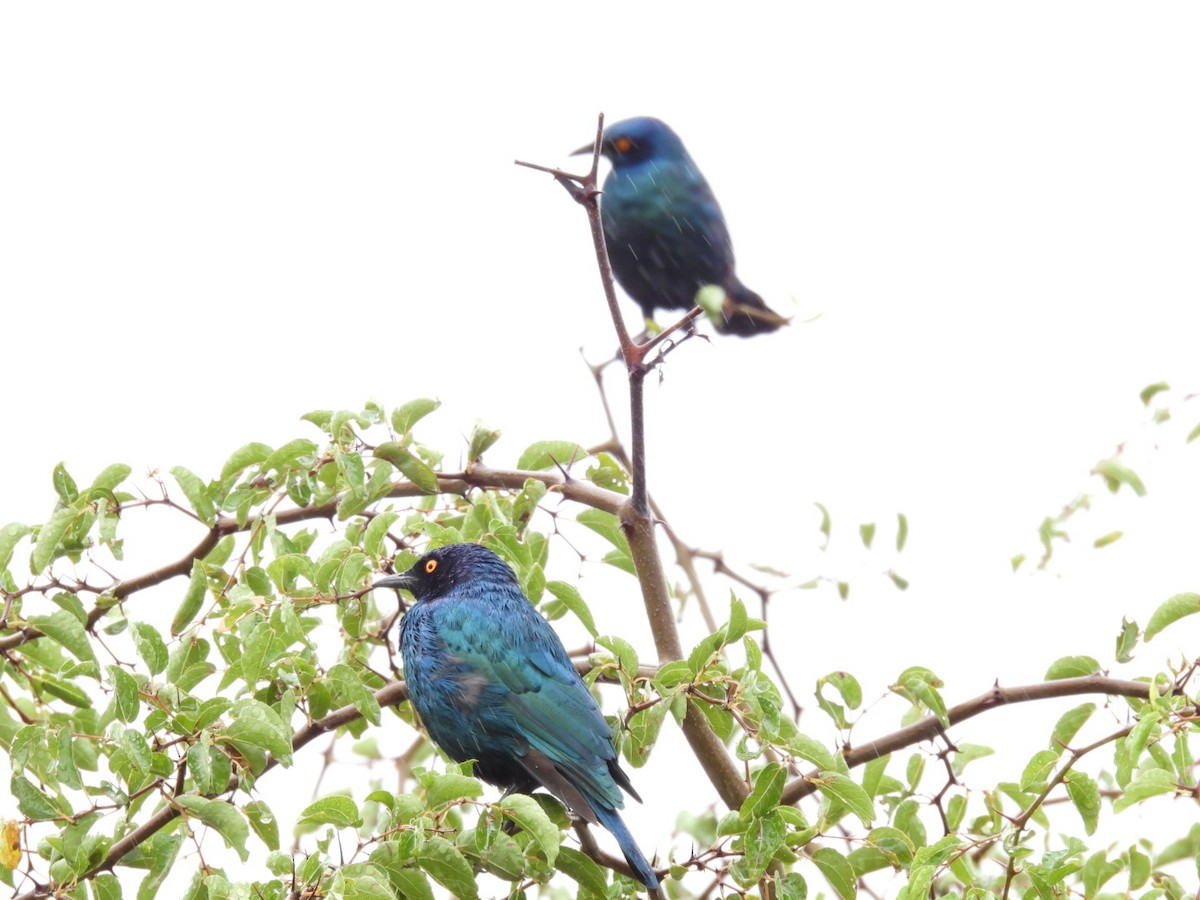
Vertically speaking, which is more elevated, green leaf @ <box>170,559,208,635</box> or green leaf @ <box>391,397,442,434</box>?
green leaf @ <box>391,397,442,434</box>

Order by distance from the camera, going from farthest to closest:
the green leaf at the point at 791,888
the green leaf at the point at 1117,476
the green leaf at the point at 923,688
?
the green leaf at the point at 1117,476 → the green leaf at the point at 923,688 → the green leaf at the point at 791,888

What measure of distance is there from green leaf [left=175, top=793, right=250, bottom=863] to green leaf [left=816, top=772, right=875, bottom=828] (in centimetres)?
133

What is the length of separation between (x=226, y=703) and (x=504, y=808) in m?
0.66

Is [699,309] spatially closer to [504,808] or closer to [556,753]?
[504,808]

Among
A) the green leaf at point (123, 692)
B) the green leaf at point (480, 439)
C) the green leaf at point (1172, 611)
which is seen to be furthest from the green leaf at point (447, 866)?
the green leaf at point (1172, 611)

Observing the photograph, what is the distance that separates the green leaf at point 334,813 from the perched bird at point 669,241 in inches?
154

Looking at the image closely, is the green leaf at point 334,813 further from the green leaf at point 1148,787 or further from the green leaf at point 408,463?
the green leaf at point 1148,787

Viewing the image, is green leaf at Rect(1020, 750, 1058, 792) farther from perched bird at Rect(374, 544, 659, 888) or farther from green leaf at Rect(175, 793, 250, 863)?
green leaf at Rect(175, 793, 250, 863)

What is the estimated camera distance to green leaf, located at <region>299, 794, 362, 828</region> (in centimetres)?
278

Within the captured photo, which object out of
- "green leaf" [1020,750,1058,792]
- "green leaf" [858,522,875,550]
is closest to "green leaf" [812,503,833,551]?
"green leaf" [858,522,875,550]

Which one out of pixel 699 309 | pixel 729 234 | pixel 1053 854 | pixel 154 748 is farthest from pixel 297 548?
pixel 729 234

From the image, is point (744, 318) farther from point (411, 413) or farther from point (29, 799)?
point (29, 799)

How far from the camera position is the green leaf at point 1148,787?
2.88 metres

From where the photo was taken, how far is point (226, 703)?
291 centimetres
